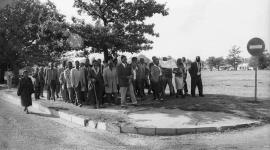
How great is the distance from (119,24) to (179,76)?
374 centimetres

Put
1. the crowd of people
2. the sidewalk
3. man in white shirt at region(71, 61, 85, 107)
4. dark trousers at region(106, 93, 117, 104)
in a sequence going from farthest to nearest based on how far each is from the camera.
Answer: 1. man in white shirt at region(71, 61, 85, 107)
2. dark trousers at region(106, 93, 117, 104)
3. the crowd of people
4. the sidewalk

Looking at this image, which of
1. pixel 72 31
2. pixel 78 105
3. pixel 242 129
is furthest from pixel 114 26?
pixel 242 129

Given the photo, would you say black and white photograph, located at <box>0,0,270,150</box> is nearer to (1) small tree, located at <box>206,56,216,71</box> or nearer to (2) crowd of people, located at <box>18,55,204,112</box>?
(2) crowd of people, located at <box>18,55,204,112</box>

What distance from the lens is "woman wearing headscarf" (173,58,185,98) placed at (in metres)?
15.3

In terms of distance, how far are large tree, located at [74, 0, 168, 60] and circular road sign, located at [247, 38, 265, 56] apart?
5.43 meters

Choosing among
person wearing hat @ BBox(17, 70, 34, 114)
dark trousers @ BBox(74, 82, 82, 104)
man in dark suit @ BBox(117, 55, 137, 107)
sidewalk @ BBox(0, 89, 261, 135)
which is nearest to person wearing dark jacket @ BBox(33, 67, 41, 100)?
person wearing hat @ BBox(17, 70, 34, 114)

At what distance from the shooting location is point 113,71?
46.8 ft

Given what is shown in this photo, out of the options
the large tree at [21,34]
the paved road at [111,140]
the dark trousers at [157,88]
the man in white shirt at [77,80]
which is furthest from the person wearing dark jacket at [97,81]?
the large tree at [21,34]

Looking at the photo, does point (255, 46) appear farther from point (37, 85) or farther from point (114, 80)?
point (37, 85)

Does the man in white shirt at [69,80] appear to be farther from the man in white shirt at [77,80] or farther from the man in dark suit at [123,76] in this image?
the man in dark suit at [123,76]

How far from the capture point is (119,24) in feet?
55.0

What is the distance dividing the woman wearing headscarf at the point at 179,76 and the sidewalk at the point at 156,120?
2.47m

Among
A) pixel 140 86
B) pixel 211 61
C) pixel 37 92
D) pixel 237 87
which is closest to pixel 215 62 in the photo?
pixel 211 61

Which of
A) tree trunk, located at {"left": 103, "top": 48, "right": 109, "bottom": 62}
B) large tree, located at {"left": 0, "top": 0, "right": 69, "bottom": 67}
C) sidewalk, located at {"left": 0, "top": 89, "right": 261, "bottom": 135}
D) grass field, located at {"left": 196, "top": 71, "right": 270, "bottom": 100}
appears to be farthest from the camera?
large tree, located at {"left": 0, "top": 0, "right": 69, "bottom": 67}
